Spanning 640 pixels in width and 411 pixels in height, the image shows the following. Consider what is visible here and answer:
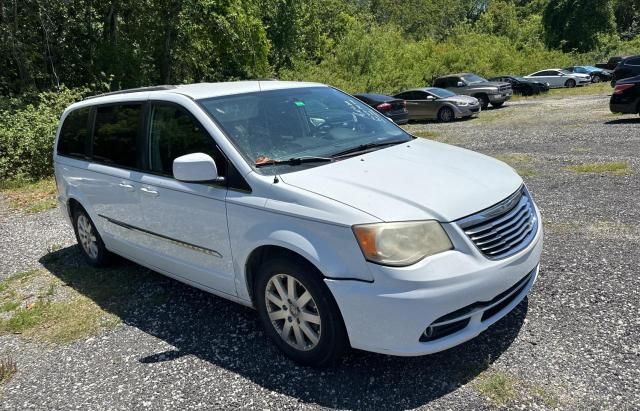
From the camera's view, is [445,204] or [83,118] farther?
[83,118]

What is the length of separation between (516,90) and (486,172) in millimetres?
30223

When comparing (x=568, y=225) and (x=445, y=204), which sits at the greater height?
(x=445, y=204)

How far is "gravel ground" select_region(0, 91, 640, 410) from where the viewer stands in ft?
9.90

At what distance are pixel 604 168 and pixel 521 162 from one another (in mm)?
1579

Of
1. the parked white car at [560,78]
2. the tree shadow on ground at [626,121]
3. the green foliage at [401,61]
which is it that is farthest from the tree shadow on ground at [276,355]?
the parked white car at [560,78]

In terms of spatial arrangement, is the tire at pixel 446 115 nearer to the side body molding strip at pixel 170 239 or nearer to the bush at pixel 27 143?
the bush at pixel 27 143

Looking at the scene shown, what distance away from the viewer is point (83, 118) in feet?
17.3

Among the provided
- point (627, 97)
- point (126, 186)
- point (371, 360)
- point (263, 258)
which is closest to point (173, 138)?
point (126, 186)

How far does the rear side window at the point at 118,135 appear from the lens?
4.38m

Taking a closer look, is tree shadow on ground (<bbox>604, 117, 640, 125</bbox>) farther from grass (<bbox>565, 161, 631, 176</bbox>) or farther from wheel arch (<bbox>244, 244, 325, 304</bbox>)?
wheel arch (<bbox>244, 244, 325, 304</bbox>)

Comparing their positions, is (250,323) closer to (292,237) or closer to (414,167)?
(292,237)

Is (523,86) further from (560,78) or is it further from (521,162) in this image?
(521,162)

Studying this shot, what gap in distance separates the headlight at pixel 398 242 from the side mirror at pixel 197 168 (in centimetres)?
115

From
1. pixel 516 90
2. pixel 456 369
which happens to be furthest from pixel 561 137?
pixel 516 90
